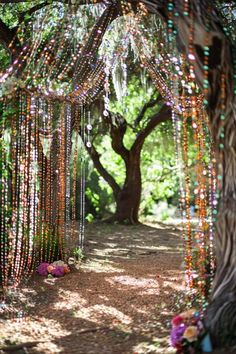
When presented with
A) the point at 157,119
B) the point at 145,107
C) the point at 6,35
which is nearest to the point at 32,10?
the point at 6,35

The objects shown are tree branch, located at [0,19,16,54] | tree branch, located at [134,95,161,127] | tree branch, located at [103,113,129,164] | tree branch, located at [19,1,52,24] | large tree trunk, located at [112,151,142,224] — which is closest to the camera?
tree branch, located at [0,19,16,54]

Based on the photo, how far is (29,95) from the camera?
549cm

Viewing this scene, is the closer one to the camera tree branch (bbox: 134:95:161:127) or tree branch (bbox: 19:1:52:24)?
tree branch (bbox: 19:1:52:24)

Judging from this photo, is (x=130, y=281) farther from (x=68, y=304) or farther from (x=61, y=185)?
(x=61, y=185)

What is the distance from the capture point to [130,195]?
→ 12.6 m

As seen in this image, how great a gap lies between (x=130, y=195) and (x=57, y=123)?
236 inches

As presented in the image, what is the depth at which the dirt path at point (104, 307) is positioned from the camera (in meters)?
3.82

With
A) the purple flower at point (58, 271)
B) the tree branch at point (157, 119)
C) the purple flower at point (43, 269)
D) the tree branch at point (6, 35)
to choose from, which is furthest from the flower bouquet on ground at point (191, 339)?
the tree branch at point (157, 119)

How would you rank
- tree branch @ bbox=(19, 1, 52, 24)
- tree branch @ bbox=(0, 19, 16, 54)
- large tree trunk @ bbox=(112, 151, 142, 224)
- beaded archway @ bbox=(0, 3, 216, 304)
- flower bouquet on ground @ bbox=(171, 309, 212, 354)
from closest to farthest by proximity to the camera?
flower bouquet on ground @ bbox=(171, 309, 212, 354) < beaded archway @ bbox=(0, 3, 216, 304) < tree branch @ bbox=(0, 19, 16, 54) < tree branch @ bbox=(19, 1, 52, 24) < large tree trunk @ bbox=(112, 151, 142, 224)

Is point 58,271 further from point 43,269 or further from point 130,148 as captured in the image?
point 130,148

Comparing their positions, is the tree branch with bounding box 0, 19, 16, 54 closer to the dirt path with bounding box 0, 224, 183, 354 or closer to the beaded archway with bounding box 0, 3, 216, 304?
the beaded archway with bounding box 0, 3, 216, 304

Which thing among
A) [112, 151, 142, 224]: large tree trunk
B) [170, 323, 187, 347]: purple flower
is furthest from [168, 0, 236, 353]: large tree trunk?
[112, 151, 142, 224]: large tree trunk

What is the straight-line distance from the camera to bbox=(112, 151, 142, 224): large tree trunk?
12.6 meters

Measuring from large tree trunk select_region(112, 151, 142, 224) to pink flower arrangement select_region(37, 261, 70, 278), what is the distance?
623 centimetres
